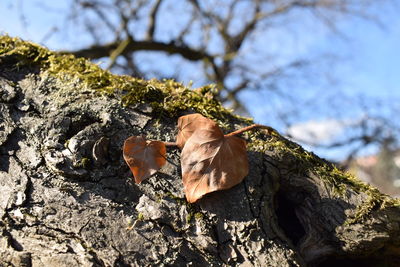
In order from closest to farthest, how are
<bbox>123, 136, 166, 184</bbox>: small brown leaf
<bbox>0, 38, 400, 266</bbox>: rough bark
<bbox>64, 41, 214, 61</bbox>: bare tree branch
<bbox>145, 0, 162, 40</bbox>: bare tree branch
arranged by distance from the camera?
<bbox>0, 38, 400, 266</bbox>: rough bark, <bbox>123, 136, 166, 184</bbox>: small brown leaf, <bbox>64, 41, 214, 61</bbox>: bare tree branch, <bbox>145, 0, 162, 40</bbox>: bare tree branch

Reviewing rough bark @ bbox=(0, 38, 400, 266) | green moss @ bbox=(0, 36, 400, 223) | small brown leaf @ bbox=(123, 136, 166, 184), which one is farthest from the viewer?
green moss @ bbox=(0, 36, 400, 223)

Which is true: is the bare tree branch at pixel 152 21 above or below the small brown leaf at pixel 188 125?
above

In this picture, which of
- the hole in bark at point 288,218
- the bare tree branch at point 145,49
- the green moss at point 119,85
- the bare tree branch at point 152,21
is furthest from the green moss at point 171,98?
the bare tree branch at point 152,21

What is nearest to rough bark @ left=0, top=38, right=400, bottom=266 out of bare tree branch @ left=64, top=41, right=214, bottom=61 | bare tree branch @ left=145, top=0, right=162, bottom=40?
bare tree branch @ left=64, top=41, right=214, bottom=61

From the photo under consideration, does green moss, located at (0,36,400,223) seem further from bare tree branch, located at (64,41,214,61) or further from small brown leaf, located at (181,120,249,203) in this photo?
bare tree branch, located at (64,41,214,61)

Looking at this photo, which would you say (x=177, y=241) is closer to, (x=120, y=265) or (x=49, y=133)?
(x=120, y=265)

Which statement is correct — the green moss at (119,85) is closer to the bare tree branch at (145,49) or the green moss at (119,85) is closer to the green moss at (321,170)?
the green moss at (321,170)

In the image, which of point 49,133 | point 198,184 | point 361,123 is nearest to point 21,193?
point 49,133

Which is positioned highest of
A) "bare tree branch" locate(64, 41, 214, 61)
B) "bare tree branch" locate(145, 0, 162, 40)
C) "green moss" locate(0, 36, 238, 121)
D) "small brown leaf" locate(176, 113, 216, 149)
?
"bare tree branch" locate(145, 0, 162, 40)
